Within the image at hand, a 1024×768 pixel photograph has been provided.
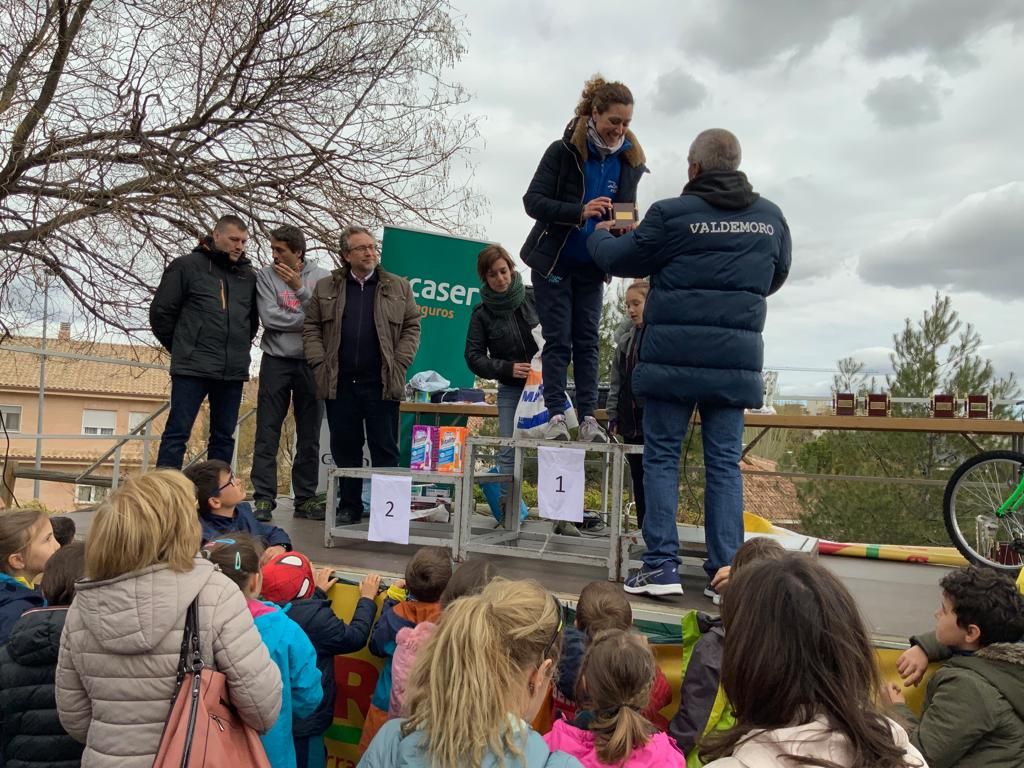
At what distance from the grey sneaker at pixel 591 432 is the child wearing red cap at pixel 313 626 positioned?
1.37m

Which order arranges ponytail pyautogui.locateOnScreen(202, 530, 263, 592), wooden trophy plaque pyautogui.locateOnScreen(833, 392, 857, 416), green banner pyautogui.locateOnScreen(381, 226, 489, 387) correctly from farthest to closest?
green banner pyautogui.locateOnScreen(381, 226, 489, 387) → wooden trophy plaque pyautogui.locateOnScreen(833, 392, 857, 416) → ponytail pyautogui.locateOnScreen(202, 530, 263, 592)

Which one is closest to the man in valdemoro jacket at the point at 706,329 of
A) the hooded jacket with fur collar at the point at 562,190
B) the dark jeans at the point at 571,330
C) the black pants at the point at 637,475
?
the hooded jacket with fur collar at the point at 562,190

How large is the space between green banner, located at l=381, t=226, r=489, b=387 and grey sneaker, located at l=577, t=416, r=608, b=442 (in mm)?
2921

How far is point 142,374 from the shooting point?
25.8 feet

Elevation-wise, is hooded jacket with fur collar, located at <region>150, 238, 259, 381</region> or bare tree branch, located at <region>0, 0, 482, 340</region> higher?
bare tree branch, located at <region>0, 0, 482, 340</region>

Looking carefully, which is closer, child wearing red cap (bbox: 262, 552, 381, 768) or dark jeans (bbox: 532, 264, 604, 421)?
child wearing red cap (bbox: 262, 552, 381, 768)

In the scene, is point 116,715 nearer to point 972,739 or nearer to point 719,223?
point 972,739

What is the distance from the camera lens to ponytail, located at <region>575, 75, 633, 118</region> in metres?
3.51

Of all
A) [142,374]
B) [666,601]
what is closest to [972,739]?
[666,601]

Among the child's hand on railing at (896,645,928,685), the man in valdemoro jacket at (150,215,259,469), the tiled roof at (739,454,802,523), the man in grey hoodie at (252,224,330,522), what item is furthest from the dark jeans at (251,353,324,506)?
the tiled roof at (739,454,802,523)

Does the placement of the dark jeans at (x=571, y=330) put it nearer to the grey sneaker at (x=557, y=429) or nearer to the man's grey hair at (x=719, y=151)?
the grey sneaker at (x=557, y=429)

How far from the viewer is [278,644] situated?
2229 millimetres

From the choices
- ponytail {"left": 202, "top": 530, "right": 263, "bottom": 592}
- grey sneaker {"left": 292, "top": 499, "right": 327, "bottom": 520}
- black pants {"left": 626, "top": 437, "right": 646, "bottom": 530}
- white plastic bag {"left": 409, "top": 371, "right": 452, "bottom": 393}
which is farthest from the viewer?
white plastic bag {"left": 409, "top": 371, "right": 452, "bottom": 393}

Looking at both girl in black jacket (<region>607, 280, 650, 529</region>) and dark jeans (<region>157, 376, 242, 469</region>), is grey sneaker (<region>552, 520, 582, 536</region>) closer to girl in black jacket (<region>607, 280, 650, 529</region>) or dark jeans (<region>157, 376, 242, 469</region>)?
girl in black jacket (<region>607, 280, 650, 529</region>)
